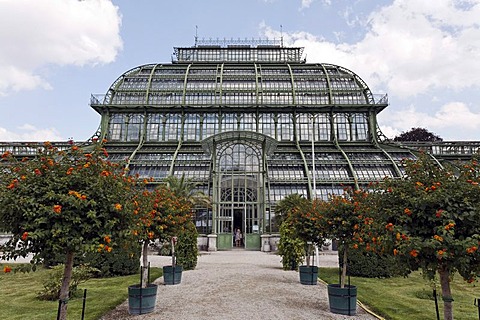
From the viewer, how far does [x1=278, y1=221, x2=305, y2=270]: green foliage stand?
18.7 metres

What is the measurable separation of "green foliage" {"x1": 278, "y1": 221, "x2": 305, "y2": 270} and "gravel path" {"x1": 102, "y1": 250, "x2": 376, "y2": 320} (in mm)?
724

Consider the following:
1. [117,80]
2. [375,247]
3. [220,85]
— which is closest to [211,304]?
[375,247]

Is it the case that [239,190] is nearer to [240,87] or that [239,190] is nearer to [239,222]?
[239,222]

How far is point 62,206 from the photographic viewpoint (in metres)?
6.63

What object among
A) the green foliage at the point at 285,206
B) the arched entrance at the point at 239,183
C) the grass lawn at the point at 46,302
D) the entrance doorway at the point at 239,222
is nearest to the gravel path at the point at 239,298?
the grass lawn at the point at 46,302

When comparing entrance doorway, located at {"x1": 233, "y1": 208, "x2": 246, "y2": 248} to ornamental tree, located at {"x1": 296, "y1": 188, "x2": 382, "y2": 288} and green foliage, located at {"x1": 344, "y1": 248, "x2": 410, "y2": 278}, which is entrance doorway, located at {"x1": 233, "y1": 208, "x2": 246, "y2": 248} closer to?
green foliage, located at {"x1": 344, "y1": 248, "x2": 410, "y2": 278}

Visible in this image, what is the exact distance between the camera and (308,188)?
34188 mm

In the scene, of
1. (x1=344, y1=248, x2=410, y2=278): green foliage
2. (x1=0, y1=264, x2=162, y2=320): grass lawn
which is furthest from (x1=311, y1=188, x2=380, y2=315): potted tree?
(x1=0, y1=264, x2=162, y2=320): grass lawn

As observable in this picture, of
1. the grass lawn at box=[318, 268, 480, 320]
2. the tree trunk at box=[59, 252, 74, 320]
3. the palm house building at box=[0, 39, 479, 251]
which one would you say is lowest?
the grass lawn at box=[318, 268, 480, 320]

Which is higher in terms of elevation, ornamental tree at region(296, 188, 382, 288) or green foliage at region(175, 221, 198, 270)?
ornamental tree at region(296, 188, 382, 288)

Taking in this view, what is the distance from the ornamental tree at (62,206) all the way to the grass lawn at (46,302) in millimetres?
3981

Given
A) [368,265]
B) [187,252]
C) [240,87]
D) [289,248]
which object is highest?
[240,87]

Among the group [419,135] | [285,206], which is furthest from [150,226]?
[419,135]

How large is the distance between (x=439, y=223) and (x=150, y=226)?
8625 millimetres
